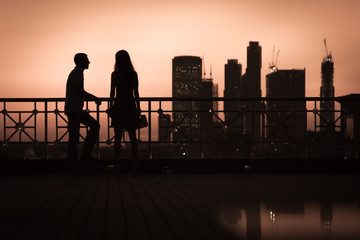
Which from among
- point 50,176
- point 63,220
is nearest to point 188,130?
point 50,176

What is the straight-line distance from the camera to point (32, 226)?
12.0 feet

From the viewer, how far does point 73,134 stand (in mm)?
8125

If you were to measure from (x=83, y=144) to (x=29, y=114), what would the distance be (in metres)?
1.52

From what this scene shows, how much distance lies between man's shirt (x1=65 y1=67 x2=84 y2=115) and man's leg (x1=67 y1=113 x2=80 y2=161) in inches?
4.3

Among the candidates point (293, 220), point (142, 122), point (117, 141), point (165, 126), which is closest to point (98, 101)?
point (117, 141)

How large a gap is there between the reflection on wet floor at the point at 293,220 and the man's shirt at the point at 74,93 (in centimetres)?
396

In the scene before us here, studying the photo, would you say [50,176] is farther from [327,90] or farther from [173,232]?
[327,90]

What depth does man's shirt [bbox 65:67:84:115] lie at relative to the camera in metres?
8.01

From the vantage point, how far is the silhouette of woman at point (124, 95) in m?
7.70

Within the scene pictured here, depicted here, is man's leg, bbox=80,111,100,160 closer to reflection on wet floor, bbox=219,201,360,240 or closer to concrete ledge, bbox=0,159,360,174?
concrete ledge, bbox=0,159,360,174

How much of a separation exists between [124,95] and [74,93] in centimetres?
87

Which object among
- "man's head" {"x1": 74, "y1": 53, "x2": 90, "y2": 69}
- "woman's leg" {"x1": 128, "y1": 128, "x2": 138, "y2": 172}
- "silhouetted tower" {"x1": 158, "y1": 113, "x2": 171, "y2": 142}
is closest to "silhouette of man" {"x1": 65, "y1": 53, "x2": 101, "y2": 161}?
"man's head" {"x1": 74, "y1": 53, "x2": 90, "y2": 69}

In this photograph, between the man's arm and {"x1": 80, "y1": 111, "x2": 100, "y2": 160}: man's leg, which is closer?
the man's arm

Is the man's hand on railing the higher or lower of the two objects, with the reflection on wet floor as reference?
higher
